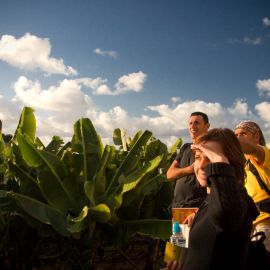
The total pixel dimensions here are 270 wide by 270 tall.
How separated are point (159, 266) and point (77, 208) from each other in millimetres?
2916

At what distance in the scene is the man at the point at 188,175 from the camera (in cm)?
480

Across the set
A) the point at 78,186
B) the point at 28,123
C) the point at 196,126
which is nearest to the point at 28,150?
the point at 78,186

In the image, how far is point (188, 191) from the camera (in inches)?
191

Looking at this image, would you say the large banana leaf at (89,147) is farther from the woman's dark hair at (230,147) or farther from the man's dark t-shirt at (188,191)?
the woman's dark hair at (230,147)

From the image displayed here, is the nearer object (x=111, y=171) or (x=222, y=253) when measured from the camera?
(x=222, y=253)

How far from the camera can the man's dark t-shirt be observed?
4.79 meters

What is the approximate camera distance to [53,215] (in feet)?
16.0

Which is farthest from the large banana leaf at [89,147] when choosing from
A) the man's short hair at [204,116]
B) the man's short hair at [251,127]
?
the man's short hair at [251,127]

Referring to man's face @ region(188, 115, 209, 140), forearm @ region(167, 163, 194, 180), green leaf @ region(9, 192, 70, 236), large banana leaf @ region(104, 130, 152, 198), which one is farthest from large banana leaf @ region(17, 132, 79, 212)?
man's face @ region(188, 115, 209, 140)

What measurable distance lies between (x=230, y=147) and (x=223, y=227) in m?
0.51

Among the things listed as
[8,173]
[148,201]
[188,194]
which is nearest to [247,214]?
[188,194]

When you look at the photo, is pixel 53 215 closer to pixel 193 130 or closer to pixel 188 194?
pixel 188 194

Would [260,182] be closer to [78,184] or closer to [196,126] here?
[196,126]

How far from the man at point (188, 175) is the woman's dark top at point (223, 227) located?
117 inches
